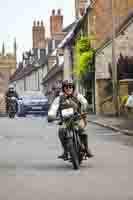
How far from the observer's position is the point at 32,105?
43.7 meters

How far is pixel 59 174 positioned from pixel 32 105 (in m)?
31.4

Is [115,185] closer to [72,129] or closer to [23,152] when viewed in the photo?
[72,129]

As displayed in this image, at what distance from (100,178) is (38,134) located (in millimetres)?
12720

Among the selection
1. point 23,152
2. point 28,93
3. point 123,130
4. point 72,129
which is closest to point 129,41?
point 28,93

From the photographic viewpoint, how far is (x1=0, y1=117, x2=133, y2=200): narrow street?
9844 mm

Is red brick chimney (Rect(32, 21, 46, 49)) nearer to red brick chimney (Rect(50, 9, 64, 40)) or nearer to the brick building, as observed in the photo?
red brick chimney (Rect(50, 9, 64, 40))

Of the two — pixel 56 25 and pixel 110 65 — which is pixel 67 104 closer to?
pixel 110 65

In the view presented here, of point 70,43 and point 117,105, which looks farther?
point 70,43

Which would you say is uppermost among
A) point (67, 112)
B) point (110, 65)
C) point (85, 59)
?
point (85, 59)

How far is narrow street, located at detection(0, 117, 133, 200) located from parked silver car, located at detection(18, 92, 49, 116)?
2366cm

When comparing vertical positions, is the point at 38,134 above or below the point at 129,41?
below

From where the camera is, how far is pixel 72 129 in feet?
43.8

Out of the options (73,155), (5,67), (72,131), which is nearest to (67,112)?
(72,131)

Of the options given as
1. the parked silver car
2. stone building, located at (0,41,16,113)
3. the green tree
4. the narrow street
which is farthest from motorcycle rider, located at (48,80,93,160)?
stone building, located at (0,41,16,113)
